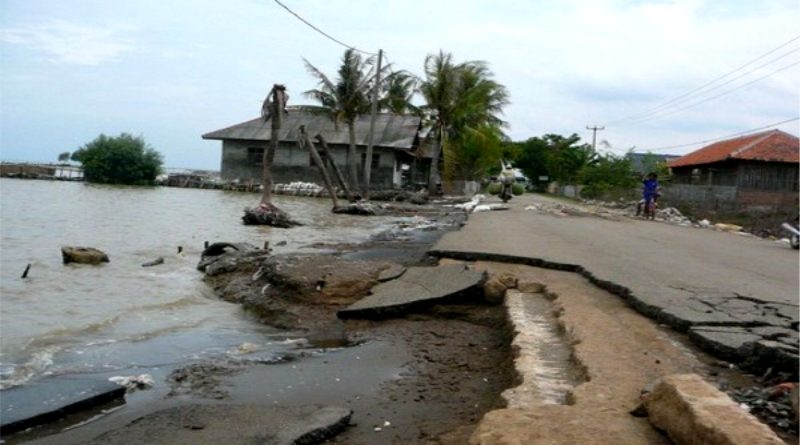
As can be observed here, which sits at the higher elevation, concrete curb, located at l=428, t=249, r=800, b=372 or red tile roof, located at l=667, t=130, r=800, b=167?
red tile roof, located at l=667, t=130, r=800, b=167

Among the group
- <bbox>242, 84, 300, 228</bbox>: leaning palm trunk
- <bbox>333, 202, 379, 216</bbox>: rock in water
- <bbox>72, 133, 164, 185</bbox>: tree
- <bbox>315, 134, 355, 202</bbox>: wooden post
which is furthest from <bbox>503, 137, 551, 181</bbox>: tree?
<bbox>242, 84, 300, 228</bbox>: leaning palm trunk

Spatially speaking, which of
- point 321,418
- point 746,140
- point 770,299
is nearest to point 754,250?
point 770,299

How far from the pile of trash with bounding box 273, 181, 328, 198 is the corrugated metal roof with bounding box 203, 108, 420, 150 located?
9.27ft

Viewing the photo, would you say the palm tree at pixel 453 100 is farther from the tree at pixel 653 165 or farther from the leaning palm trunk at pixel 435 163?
the tree at pixel 653 165

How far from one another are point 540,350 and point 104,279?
6.66 m

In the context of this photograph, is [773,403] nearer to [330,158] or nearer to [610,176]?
[330,158]

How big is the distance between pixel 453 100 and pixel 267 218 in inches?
837

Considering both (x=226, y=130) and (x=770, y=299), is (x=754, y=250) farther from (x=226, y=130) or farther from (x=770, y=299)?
(x=226, y=130)

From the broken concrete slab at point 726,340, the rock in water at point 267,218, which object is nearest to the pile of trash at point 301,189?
the rock in water at point 267,218

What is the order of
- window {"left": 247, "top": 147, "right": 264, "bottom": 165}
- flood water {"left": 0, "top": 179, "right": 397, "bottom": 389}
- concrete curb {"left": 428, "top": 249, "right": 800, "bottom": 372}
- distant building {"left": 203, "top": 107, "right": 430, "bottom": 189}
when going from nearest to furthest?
concrete curb {"left": 428, "top": 249, "right": 800, "bottom": 372}
flood water {"left": 0, "top": 179, "right": 397, "bottom": 389}
distant building {"left": 203, "top": 107, "right": 430, "bottom": 189}
window {"left": 247, "top": 147, "right": 264, "bottom": 165}

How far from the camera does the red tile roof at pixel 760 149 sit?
3158cm

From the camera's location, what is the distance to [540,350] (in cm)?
450

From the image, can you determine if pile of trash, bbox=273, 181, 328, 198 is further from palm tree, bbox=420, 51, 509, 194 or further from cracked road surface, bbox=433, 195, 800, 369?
cracked road surface, bbox=433, 195, 800, 369

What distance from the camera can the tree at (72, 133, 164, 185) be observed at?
47.4 m
